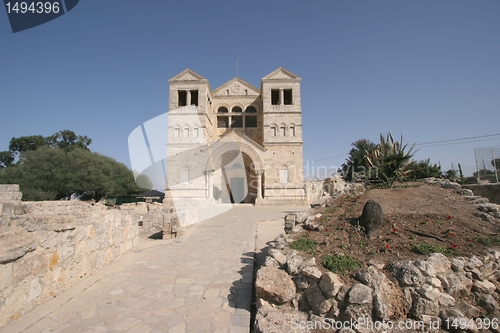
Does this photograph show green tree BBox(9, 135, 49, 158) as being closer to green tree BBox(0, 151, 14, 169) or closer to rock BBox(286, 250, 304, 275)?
green tree BBox(0, 151, 14, 169)

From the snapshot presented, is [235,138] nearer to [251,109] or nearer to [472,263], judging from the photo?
[251,109]

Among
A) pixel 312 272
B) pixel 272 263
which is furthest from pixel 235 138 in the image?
pixel 312 272

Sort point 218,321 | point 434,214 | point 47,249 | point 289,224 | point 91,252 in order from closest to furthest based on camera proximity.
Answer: point 218,321
point 47,249
point 91,252
point 434,214
point 289,224

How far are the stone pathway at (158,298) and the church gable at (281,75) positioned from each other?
71.1 feet

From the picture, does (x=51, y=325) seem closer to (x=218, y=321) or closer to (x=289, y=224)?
(x=218, y=321)

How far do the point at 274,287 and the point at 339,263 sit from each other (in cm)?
115

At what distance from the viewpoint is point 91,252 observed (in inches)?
193

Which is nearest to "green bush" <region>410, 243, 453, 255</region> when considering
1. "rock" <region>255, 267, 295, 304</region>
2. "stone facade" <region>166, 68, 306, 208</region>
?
"rock" <region>255, 267, 295, 304</region>

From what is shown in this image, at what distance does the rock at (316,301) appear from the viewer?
130 inches

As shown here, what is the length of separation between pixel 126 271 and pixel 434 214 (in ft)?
22.0

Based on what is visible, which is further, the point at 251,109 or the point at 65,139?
the point at 65,139

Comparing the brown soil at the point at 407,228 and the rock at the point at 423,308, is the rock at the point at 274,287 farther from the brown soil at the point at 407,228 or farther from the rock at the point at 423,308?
the rock at the point at 423,308

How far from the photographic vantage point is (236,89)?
27328mm

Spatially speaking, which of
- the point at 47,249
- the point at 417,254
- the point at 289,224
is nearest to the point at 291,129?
the point at 289,224
